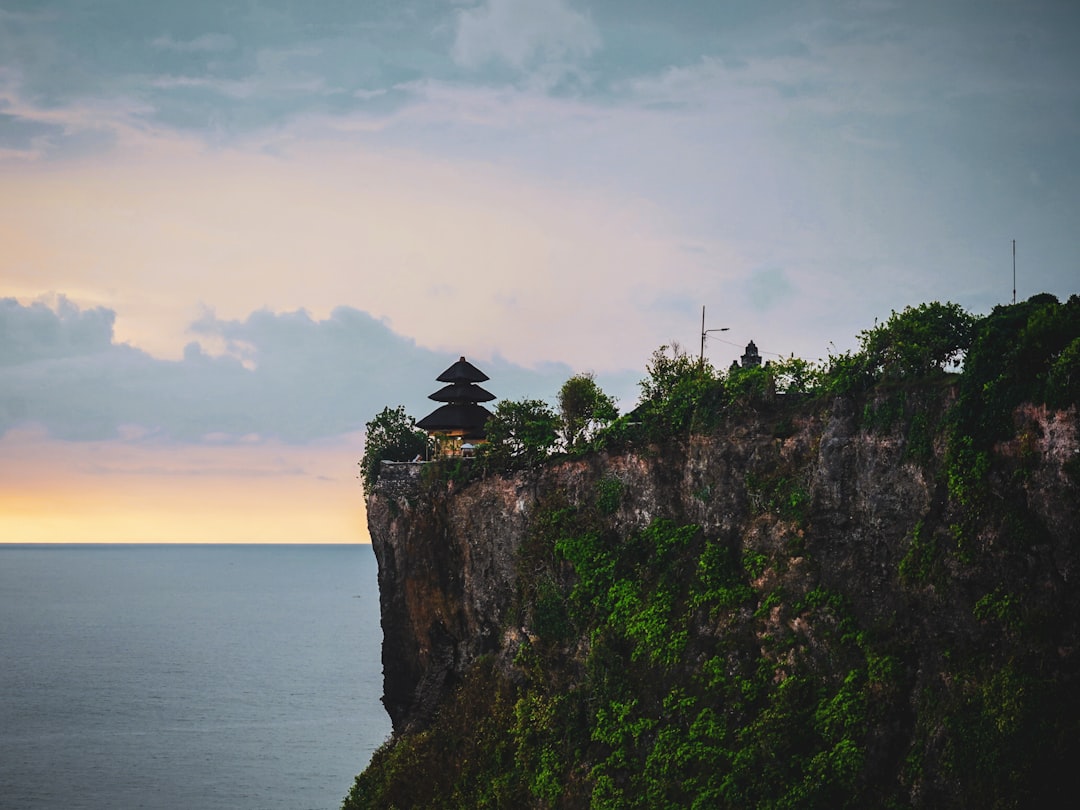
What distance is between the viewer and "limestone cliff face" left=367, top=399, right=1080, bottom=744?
32.7 meters

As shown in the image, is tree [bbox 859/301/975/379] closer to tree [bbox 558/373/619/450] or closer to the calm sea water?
tree [bbox 558/373/619/450]

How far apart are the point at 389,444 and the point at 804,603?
2687 cm

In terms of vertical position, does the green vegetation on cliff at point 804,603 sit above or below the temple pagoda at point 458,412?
below

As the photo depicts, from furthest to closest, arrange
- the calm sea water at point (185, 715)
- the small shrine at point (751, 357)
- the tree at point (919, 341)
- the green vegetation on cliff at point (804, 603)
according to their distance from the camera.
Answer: the calm sea water at point (185, 715)
the small shrine at point (751, 357)
the tree at point (919, 341)
the green vegetation on cliff at point (804, 603)

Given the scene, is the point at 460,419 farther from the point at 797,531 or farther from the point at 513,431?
the point at 797,531

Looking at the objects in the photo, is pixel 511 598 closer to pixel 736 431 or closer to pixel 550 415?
pixel 550 415

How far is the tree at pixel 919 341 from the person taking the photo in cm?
3834

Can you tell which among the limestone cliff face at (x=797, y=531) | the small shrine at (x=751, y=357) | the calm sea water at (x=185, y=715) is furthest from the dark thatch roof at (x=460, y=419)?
the calm sea water at (x=185, y=715)

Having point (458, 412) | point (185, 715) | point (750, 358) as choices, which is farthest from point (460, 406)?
point (185, 715)

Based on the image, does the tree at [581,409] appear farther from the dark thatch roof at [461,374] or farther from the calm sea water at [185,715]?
the calm sea water at [185,715]

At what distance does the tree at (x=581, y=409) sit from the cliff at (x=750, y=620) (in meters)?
1.71

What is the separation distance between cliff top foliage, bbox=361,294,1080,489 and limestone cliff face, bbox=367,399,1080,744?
809mm

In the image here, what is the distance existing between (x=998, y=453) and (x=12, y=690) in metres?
93.8

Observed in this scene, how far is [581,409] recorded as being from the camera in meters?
50.5
